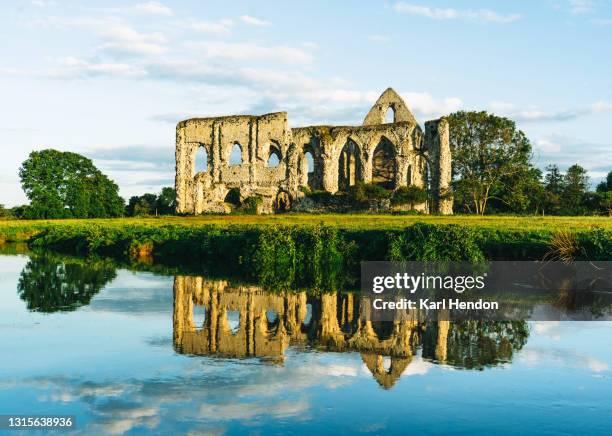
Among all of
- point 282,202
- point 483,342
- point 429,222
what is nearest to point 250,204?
point 282,202

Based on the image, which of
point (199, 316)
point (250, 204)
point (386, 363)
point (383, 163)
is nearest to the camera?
point (386, 363)

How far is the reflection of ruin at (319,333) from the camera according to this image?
1045cm

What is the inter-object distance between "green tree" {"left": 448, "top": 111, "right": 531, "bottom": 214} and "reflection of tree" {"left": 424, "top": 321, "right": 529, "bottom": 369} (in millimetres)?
31172

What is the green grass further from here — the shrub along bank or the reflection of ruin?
the reflection of ruin

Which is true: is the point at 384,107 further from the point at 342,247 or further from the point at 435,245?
the point at 435,245

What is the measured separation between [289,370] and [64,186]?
156ft

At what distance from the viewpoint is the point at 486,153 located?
4431 centimetres

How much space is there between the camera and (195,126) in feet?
153

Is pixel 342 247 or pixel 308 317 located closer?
pixel 308 317

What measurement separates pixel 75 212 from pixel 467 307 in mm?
41393

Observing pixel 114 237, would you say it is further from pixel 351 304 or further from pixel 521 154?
pixel 521 154

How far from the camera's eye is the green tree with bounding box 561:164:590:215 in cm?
4631

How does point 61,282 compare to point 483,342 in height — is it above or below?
above

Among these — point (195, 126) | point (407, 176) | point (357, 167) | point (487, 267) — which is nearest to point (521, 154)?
point (407, 176)
